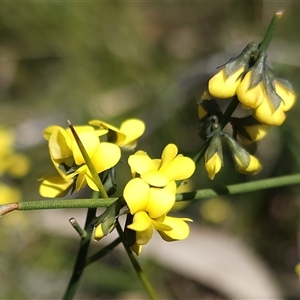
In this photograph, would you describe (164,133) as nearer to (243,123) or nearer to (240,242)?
(240,242)

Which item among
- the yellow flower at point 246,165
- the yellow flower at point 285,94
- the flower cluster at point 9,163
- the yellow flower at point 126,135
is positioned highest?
the flower cluster at point 9,163

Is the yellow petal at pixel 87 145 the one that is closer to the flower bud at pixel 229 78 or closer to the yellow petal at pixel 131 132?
the yellow petal at pixel 131 132

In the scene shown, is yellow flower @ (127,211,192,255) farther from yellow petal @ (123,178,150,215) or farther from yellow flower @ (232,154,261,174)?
yellow flower @ (232,154,261,174)

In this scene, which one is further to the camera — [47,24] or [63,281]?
[47,24]

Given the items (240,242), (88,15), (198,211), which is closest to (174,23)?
(88,15)

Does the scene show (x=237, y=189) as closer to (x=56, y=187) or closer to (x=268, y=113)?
(x=268, y=113)

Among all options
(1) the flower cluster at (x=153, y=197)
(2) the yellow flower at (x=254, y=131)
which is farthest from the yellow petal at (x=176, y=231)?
(2) the yellow flower at (x=254, y=131)

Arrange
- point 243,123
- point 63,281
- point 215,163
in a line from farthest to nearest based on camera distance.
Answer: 1. point 63,281
2. point 243,123
3. point 215,163
